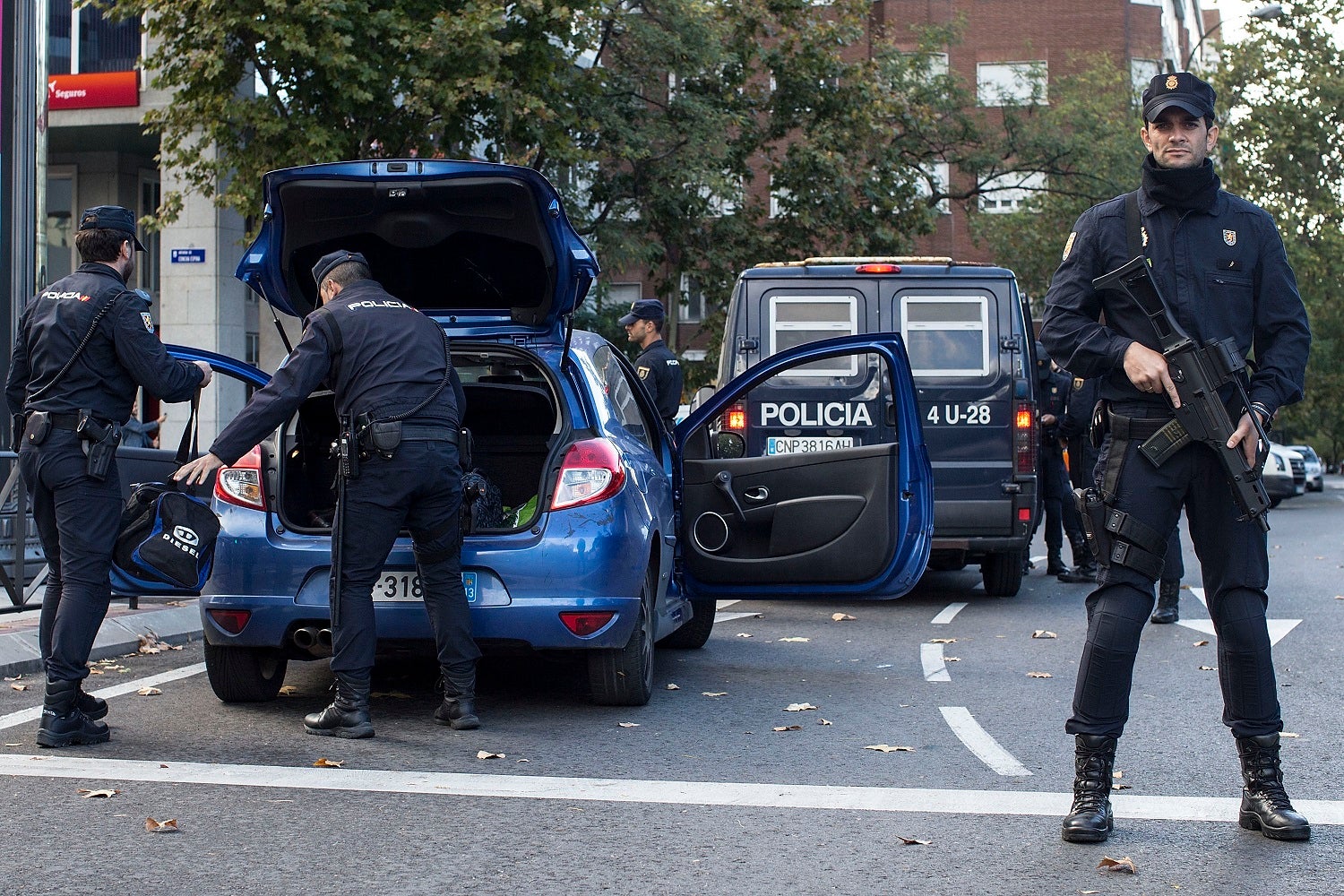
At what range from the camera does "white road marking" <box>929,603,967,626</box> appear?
10.6 m

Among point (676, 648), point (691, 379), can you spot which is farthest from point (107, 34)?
point (676, 648)

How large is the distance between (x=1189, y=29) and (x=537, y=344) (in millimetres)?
82950

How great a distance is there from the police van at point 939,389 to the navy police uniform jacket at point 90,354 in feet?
20.4

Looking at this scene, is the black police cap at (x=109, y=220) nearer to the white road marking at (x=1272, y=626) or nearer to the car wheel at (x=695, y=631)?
the car wheel at (x=695, y=631)

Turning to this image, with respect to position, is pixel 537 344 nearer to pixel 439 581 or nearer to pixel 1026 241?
pixel 439 581

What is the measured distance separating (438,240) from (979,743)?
3111 mm

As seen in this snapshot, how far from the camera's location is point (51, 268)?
2680cm

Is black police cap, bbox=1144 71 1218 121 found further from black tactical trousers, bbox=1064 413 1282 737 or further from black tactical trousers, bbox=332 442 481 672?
black tactical trousers, bbox=332 442 481 672

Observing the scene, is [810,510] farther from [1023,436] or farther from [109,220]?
[1023,436]

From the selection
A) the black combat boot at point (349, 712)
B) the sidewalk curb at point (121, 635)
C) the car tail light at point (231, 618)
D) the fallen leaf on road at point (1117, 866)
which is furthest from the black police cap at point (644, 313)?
the fallen leaf on road at point (1117, 866)

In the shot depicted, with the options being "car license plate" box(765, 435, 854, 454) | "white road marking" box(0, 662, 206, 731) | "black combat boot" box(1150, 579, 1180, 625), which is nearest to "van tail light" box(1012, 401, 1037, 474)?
"car license plate" box(765, 435, 854, 454)

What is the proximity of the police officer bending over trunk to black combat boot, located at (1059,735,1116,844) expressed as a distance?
253 cm

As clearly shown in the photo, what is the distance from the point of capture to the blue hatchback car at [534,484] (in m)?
6.46

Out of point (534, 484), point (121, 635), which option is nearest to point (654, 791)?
point (534, 484)
